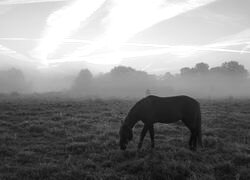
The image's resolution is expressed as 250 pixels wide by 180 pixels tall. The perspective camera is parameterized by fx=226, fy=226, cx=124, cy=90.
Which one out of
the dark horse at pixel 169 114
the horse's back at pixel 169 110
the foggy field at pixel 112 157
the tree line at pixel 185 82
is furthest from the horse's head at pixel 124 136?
the tree line at pixel 185 82

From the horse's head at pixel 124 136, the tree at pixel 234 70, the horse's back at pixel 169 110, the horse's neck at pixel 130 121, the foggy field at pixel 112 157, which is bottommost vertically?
the foggy field at pixel 112 157

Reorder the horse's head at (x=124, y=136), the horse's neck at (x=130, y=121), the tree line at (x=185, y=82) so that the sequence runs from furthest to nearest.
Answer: the tree line at (x=185, y=82), the horse's neck at (x=130, y=121), the horse's head at (x=124, y=136)

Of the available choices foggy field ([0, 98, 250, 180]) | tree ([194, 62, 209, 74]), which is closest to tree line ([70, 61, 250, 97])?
tree ([194, 62, 209, 74])

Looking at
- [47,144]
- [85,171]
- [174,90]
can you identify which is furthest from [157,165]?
[174,90]

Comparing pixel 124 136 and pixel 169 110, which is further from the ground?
pixel 169 110

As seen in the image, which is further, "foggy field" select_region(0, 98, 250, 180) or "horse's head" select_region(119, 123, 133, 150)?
"horse's head" select_region(119, 123, 133, 150)

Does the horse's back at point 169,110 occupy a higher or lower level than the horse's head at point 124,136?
higher

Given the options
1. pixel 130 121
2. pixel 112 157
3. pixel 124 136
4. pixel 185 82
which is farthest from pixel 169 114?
pixel 185 82

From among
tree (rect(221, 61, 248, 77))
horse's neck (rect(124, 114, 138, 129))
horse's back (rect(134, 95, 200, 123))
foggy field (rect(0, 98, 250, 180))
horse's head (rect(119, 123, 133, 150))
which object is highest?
tree (rect(221, 61, 248, 77))

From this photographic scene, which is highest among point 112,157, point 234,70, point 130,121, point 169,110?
point 234,70

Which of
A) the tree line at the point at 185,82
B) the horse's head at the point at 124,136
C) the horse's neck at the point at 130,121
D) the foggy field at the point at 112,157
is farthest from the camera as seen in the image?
the tree line at the point at 185,82

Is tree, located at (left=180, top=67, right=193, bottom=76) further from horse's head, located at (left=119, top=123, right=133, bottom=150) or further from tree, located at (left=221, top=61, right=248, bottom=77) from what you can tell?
horse's head, located at (left=119, top=123, right=133, bottom=150)

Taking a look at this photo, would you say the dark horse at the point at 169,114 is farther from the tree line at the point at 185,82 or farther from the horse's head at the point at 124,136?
the tree line at the point at 185,82

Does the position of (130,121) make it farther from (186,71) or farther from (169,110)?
(186,71)
